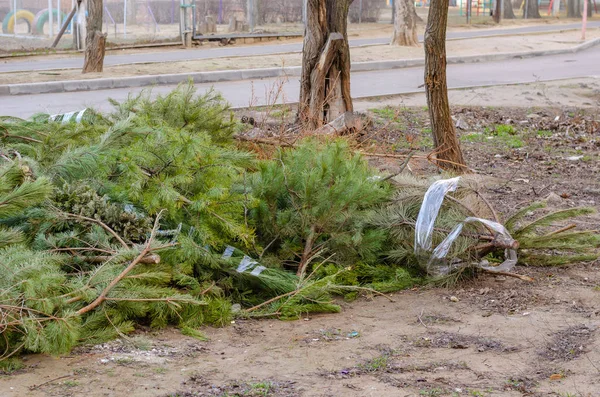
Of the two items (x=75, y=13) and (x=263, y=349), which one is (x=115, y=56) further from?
(x=263, y=349)

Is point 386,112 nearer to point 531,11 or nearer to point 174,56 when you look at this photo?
point 174,56

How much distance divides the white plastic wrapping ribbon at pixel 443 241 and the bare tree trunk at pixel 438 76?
2.29 metres

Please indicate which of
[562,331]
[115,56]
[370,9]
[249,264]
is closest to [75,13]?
[115,56]

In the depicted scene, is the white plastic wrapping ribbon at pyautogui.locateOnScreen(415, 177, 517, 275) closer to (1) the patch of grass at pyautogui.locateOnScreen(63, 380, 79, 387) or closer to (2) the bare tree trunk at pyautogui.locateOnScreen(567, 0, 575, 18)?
(1) the patch of grass at pyautogui.locateOnScreen(63, 380, 79, 387)

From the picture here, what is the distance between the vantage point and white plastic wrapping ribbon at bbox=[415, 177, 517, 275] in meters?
4.93

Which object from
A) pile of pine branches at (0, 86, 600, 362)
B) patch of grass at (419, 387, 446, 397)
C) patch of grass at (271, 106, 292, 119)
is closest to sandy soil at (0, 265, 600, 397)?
patch of grass at (419, 387, 446, 397)

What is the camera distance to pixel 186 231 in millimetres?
4738

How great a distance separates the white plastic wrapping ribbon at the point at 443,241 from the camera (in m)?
4.93

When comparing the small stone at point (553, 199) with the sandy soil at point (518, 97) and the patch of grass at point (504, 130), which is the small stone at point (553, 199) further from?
the sandy soil at point (518, 97)

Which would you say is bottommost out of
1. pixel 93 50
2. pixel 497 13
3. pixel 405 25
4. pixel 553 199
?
pixel 553 199

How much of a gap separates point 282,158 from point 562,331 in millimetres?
2302

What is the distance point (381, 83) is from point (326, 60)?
5.38 metres

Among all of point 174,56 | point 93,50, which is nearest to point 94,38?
point 93,50

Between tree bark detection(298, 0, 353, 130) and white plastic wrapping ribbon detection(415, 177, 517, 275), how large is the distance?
162 inches
